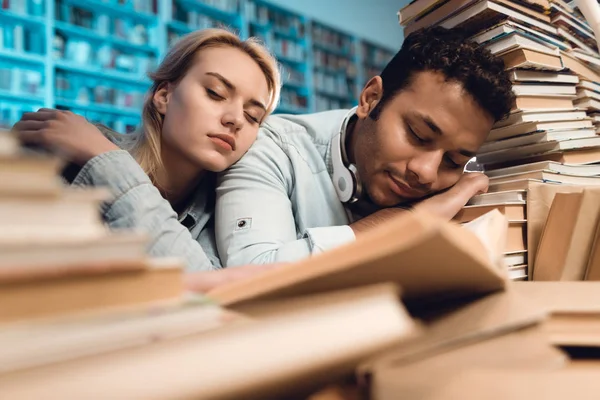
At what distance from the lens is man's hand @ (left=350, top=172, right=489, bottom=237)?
107cm

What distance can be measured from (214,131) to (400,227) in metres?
0.90

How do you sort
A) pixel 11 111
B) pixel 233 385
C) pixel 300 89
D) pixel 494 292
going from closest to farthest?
pixel 233 385, pixel 494 292, pixel 11 111, pixel 300 89

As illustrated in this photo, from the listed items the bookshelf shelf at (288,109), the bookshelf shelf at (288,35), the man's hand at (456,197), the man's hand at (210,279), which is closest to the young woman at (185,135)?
the man's hand at (210,279)

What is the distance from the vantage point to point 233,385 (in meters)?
0.21

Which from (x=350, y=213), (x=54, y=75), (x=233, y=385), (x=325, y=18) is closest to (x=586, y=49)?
(x=350, y=213)

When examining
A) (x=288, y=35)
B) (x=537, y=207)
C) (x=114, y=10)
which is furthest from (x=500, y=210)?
(x=288, y=35)

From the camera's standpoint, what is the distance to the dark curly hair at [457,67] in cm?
111

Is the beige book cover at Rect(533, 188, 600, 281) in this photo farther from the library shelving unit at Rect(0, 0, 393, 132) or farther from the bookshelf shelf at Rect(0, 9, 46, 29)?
the bookshelf shelf at Rect(0, 9, 46, 29)

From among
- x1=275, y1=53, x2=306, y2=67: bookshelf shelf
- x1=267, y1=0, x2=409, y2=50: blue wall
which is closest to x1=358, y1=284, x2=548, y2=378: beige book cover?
x1=275, y1=53, x2=306, y2=67: bookshelf shelf

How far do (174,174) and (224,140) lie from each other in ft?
0.58

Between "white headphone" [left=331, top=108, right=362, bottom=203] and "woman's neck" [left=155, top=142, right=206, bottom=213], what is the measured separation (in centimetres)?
37

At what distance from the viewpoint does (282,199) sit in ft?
3.61

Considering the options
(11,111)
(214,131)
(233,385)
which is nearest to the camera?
(233,385)

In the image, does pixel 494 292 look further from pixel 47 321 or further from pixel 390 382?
pixel 47 321
